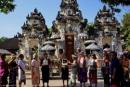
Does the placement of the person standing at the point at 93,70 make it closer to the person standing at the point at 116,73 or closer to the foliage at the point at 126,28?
the person standing at the point at 116,73

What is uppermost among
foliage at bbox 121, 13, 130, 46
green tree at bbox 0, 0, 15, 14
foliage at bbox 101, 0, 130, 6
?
foliage at bbox 121, 13, 130, 46

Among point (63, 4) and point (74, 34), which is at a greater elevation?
point (63, 4)

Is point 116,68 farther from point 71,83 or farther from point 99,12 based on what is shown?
point 99,12

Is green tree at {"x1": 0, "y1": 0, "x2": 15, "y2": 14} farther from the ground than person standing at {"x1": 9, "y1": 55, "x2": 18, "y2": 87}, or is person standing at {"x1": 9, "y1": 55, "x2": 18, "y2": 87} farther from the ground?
green tree at {"x1": 0, "y1": 0, "x2": 15, "y2": 14}

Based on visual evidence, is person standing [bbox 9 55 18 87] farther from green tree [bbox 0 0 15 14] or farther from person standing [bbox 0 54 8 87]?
green tree [bbox 0 0 15 14]

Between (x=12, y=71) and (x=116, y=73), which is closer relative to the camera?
(x=116, y=73)

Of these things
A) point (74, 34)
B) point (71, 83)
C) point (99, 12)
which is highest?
point (99, 12)

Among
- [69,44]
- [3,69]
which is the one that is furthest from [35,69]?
[69,44]

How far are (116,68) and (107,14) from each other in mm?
43949

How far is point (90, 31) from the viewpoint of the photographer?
55031 mm

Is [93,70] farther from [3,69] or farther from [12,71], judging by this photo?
[3,69]

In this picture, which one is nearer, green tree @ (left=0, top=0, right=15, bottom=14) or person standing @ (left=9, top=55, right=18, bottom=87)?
person standing @ (left=9, top=55, right=18, bottom=87)

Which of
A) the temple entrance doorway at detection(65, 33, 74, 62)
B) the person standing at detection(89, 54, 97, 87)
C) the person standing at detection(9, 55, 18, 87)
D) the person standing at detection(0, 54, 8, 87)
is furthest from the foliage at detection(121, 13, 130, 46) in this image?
the person standing at detection(0, 54, 8, 87)

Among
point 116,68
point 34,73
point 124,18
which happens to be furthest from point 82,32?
point 116,68
